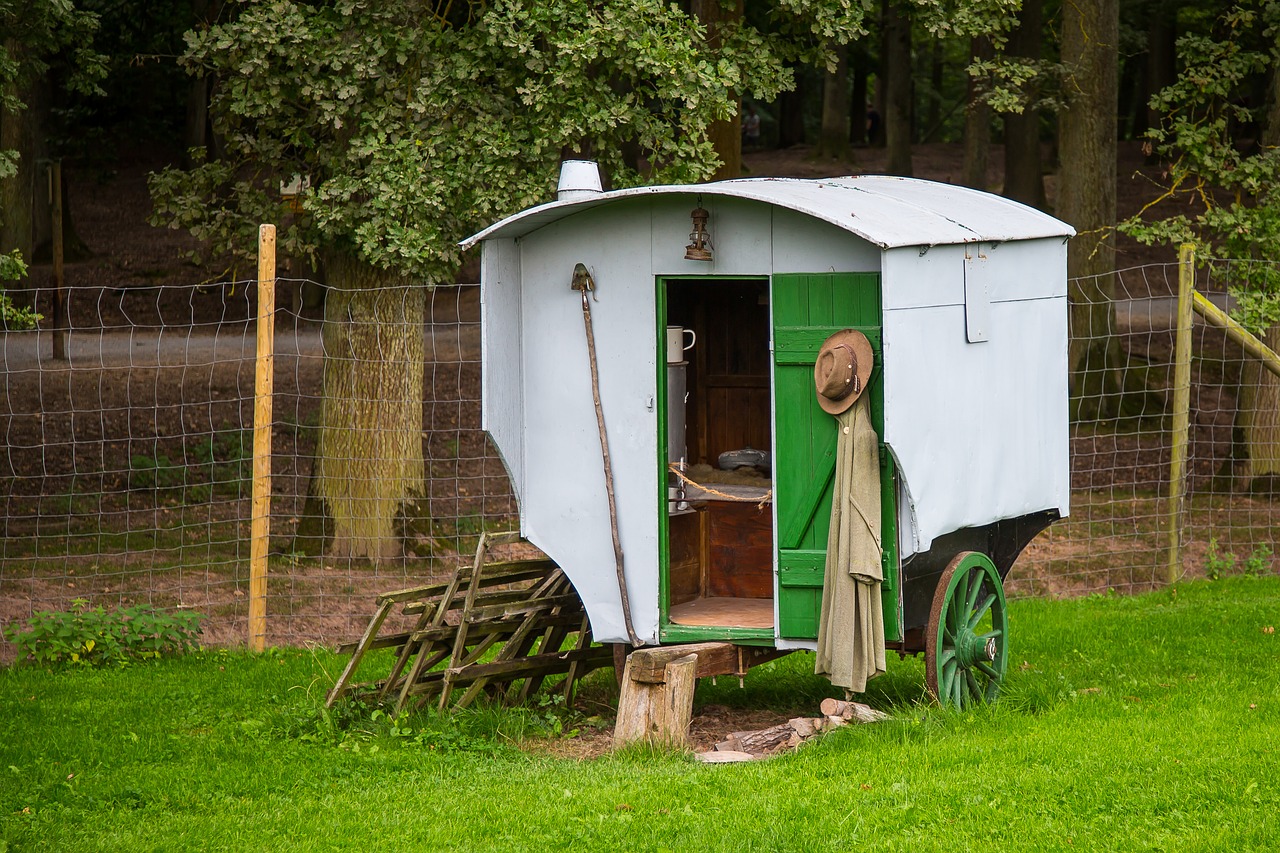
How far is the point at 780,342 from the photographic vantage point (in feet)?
22.5

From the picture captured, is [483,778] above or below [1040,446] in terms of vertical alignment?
below

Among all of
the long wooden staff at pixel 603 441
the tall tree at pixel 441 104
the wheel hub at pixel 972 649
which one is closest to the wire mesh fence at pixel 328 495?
the tall tree at pixel 441 104

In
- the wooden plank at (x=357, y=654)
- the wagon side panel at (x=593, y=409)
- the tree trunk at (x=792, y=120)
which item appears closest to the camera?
the wagon side panel at (x=593, y=409)

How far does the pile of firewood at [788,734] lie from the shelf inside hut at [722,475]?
48 cm

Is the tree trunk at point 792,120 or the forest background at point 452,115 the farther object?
the tree trunk at point 792,120

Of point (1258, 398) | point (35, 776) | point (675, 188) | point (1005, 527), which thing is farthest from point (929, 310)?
point (1258, 398)

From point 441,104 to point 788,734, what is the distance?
5.19 metres

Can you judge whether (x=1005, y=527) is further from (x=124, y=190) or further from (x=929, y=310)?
(x=124, y=190)

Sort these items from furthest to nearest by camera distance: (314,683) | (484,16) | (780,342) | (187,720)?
(484,16), (314,683), (187,720), (780,342)

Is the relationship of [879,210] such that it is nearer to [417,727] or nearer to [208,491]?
[417,727]

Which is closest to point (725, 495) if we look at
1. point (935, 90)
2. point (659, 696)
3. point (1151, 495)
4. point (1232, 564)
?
point (659, 696)

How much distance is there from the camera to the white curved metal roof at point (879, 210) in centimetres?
642

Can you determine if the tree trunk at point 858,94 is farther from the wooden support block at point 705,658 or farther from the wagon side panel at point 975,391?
the wooden support block at point 705,658

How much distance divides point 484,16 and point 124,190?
24.6 metres
